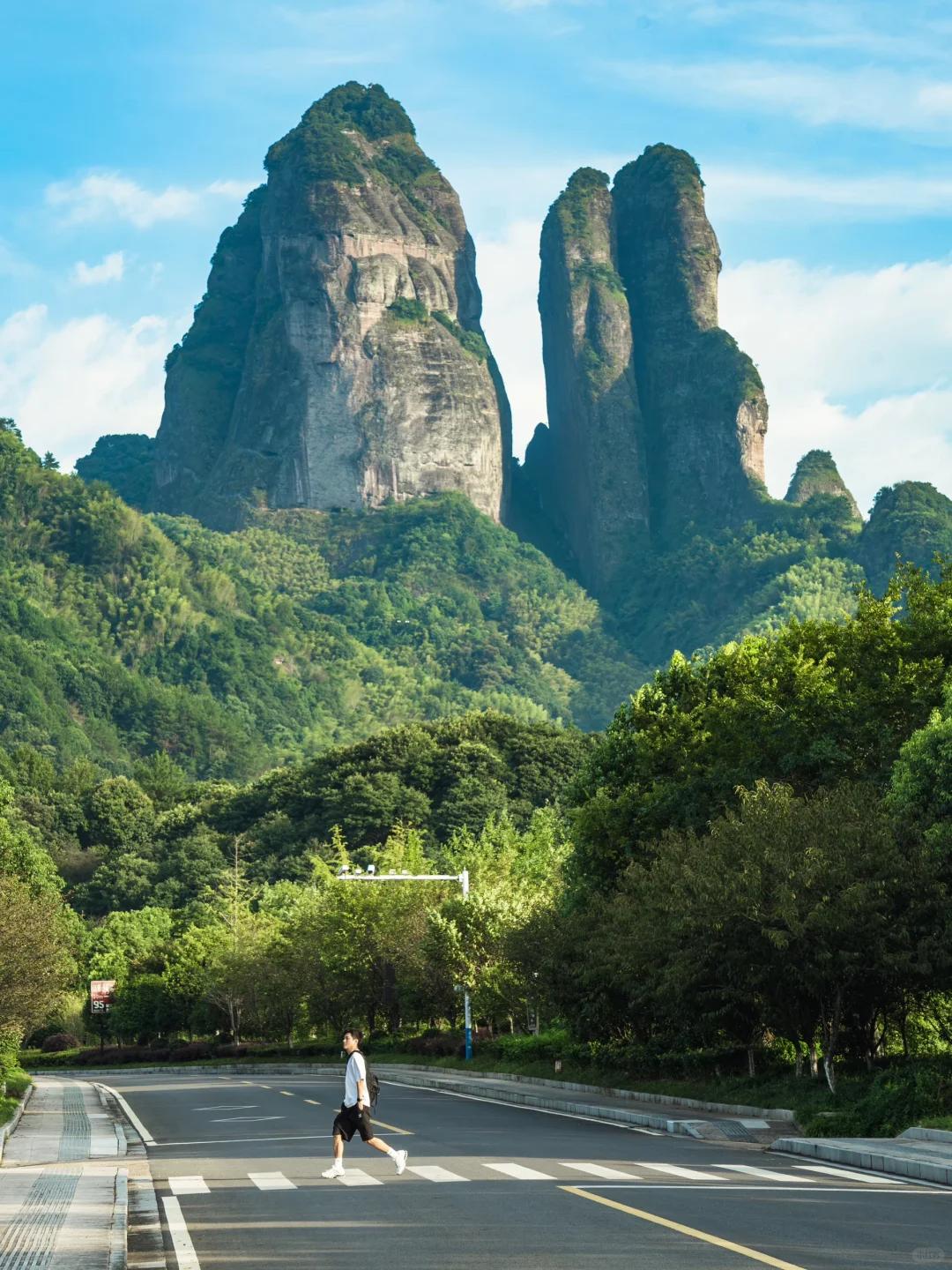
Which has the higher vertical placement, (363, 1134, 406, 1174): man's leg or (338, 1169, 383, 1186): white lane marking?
(363, 1134, 406, 1174): man's leg

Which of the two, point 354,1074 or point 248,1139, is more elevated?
point 354,1074

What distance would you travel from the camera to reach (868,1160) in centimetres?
1898

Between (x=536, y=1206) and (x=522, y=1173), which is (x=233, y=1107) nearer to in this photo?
(x=522, y=1173)

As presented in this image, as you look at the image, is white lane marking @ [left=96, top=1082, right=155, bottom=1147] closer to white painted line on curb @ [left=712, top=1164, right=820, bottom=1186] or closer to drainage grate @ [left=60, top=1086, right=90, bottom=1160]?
drainage grate @ [left=60, top=1086, right=90, bottom=1160]

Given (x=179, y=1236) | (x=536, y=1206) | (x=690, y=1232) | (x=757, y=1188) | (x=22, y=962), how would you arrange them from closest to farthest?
1. (x=690, y=1232)
2. (x=179, y=1236)
3. (x=536, y=1206)
4. (x=757, y=1188)
5. (x=22, y=962)

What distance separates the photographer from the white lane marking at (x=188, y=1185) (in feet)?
58.1

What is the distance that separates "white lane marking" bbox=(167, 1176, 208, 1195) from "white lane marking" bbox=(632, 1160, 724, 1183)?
4777 millimetres

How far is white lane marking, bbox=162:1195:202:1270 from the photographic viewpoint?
1249 centimetres

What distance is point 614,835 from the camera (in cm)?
4512

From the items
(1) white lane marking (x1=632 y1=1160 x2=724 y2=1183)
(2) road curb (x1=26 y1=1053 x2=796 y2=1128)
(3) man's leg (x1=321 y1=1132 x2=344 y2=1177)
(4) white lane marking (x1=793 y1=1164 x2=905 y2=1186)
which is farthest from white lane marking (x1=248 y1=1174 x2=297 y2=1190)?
(2) road curb (x1=26 y1=1053 x2=796 y2=1128)

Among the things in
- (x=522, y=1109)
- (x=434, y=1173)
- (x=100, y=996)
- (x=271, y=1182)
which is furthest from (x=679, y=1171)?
(x=100, y=996)

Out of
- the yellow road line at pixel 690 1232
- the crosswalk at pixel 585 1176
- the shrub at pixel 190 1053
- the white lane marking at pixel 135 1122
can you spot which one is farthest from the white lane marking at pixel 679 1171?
the shrub at pixel 190 1053

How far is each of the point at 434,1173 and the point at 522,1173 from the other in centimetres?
100

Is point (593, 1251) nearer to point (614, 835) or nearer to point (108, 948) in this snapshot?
point (614, 835)
